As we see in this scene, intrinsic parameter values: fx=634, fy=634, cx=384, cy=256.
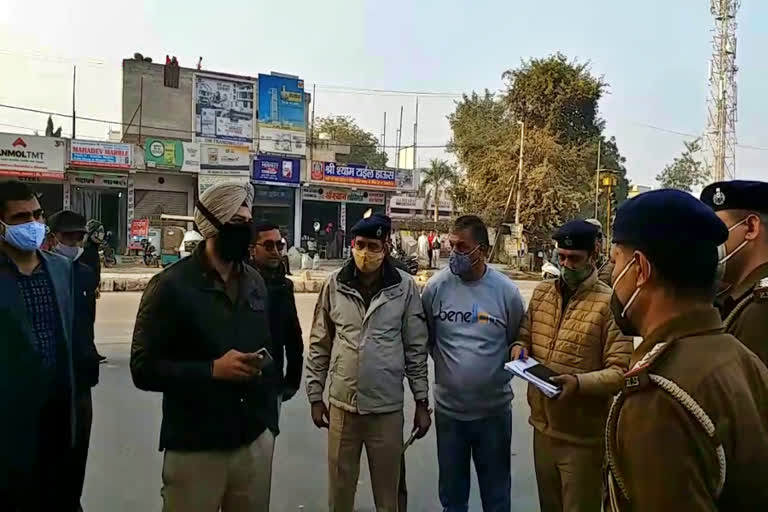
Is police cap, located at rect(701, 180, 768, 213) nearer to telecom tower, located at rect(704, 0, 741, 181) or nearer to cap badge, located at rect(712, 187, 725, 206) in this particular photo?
cap badge, located at rect(712, 187, 725, 206)

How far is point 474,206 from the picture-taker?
32.2 m

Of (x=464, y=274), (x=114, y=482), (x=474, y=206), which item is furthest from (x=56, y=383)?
(x=474, y=206)

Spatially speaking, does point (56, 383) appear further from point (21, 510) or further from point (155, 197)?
point (155, 197)

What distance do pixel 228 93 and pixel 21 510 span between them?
91.9ft

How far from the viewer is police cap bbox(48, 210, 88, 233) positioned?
201 inches

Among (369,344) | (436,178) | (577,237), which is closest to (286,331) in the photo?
(369,344)

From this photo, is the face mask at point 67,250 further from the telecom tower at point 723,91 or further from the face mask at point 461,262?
the telecom tower at point 723,91

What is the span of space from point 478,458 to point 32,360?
236 centimetres

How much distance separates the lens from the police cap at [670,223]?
1419mm

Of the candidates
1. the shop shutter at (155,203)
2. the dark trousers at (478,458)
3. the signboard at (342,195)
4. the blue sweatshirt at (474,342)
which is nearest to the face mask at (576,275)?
the blue sweatshirt at (474,342)

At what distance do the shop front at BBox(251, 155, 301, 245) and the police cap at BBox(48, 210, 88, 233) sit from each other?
21.6 metres

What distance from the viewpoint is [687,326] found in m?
1.41

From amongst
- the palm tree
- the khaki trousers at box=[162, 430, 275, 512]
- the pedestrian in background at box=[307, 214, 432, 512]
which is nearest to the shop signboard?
the palm tree

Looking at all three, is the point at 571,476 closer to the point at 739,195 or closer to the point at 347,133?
the point at 739,195
